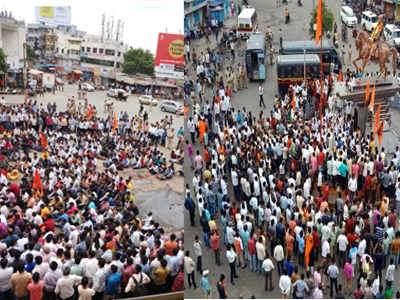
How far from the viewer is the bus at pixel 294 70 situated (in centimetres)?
1689

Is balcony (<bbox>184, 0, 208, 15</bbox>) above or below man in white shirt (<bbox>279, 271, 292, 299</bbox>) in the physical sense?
above

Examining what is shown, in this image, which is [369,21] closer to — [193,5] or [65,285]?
[193,5]

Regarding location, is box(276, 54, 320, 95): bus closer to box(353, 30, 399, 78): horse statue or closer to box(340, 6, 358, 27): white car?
box(353, 30, 399, 78): horse statue

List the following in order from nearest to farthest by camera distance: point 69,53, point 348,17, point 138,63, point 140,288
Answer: point 140,288 < point 348,17 < point 138,63 < point 69,53

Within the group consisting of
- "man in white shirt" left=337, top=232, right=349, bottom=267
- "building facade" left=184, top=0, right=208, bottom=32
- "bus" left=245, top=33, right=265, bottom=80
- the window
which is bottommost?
"man in white shirt" left=337, top=232, right=349, bottom=267

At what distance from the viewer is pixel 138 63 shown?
41.3 meters

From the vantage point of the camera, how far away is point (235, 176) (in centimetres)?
997

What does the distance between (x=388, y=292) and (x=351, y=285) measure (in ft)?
1.86

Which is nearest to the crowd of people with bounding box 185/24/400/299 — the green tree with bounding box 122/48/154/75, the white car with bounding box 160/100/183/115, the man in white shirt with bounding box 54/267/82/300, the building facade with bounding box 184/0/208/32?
the man in white shirt with bounding box 54/267/82/300

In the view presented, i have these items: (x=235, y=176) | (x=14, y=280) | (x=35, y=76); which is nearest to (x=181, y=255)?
(x=14, y=280)

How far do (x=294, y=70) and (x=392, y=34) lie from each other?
7510 millimetres

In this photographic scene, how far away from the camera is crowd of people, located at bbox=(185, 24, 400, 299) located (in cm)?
756

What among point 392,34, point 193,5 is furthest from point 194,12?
point 392,34

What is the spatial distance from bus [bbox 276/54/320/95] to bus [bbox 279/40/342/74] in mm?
1112
